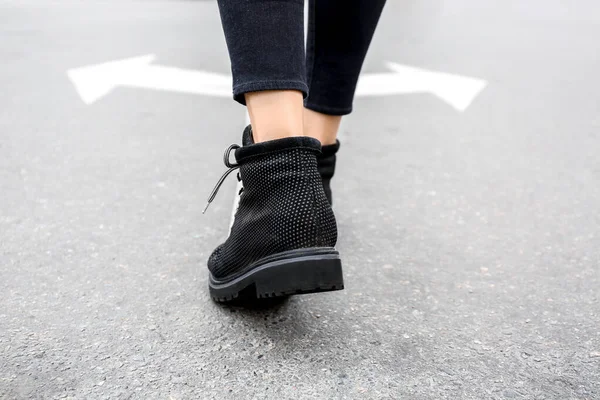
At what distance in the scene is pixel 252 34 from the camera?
1388mm

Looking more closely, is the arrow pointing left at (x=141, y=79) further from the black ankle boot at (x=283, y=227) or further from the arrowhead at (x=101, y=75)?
the black ankle boot at (x=283, y=227)

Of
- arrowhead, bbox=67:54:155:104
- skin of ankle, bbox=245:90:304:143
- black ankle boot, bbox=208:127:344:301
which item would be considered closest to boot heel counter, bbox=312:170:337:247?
black ankle boot, bbox=208:127:344:301

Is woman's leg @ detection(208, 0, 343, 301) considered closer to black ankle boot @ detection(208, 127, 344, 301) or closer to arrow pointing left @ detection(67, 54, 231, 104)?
black ankle boot @ detection(208, 127, 344, 301)

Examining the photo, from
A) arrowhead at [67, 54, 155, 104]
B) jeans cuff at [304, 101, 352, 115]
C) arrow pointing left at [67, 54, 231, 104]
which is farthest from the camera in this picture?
arrow pointing left at [67, 54, 231, 104]

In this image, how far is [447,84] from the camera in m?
4.17

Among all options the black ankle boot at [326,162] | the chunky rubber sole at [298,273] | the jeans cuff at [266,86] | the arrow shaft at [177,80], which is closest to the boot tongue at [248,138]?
the jeans cuff at [266,86]

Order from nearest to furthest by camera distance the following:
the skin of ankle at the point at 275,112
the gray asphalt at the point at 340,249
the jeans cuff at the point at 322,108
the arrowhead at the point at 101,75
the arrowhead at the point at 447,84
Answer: the gray asphalt at the point at 340,249 < the skin of ankle at the point at 275,112 < the jeans cuff at the point at 322,108 < the arrowhead at the point at 101,75 < the arrowhead at the point at 447,84

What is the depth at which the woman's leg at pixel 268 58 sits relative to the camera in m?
1.38

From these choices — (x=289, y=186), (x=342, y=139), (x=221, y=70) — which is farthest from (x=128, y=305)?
(x=221, y=70)

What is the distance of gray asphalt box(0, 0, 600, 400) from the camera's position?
132 cm

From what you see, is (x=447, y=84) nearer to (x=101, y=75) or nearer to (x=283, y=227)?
(x=101, y=75)

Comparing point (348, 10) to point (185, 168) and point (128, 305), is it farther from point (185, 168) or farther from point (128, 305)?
point (185, 168)

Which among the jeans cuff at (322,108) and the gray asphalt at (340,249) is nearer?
the gray asphalt at (340,249)

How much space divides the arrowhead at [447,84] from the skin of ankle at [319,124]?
6.46 ft
